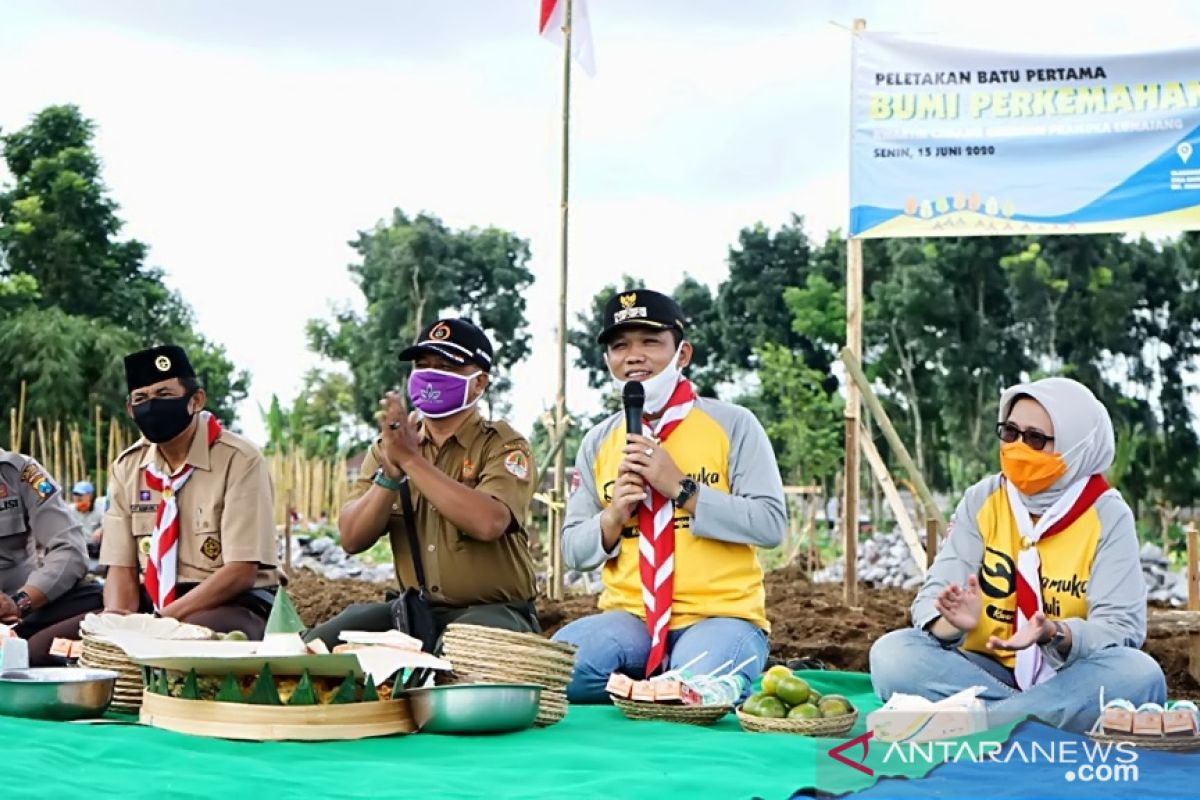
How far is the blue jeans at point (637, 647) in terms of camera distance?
500 centimetres

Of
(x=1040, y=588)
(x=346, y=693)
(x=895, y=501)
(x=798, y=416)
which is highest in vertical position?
(x=798, y=416)

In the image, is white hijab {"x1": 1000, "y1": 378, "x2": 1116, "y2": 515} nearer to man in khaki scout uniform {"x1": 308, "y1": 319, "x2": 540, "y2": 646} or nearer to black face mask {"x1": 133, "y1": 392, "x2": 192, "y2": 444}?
man in khaki scout uniform {"x1": 308, "y1": 319, "x2": 540, "y2": 646}

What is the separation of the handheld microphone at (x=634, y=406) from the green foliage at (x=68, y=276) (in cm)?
2446

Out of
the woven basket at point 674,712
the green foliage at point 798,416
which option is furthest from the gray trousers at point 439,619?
the green foliage at point 798,416

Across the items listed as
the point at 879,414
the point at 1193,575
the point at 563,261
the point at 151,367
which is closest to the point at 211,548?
the point at 151,367

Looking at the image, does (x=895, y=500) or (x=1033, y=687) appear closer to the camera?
(x=1033, y=687)

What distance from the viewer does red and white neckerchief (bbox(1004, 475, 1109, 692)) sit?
468cm

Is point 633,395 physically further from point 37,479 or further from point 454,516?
point 37,479

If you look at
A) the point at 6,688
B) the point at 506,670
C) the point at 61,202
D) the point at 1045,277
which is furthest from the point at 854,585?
the point at 61,202

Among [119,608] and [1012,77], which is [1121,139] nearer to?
[1012,77]

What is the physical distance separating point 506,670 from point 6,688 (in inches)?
53.9

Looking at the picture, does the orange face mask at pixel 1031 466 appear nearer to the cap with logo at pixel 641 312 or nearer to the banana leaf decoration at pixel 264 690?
the cap with logo at pixel 641 312

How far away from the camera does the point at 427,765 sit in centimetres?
375

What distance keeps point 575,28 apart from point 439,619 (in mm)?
4918
